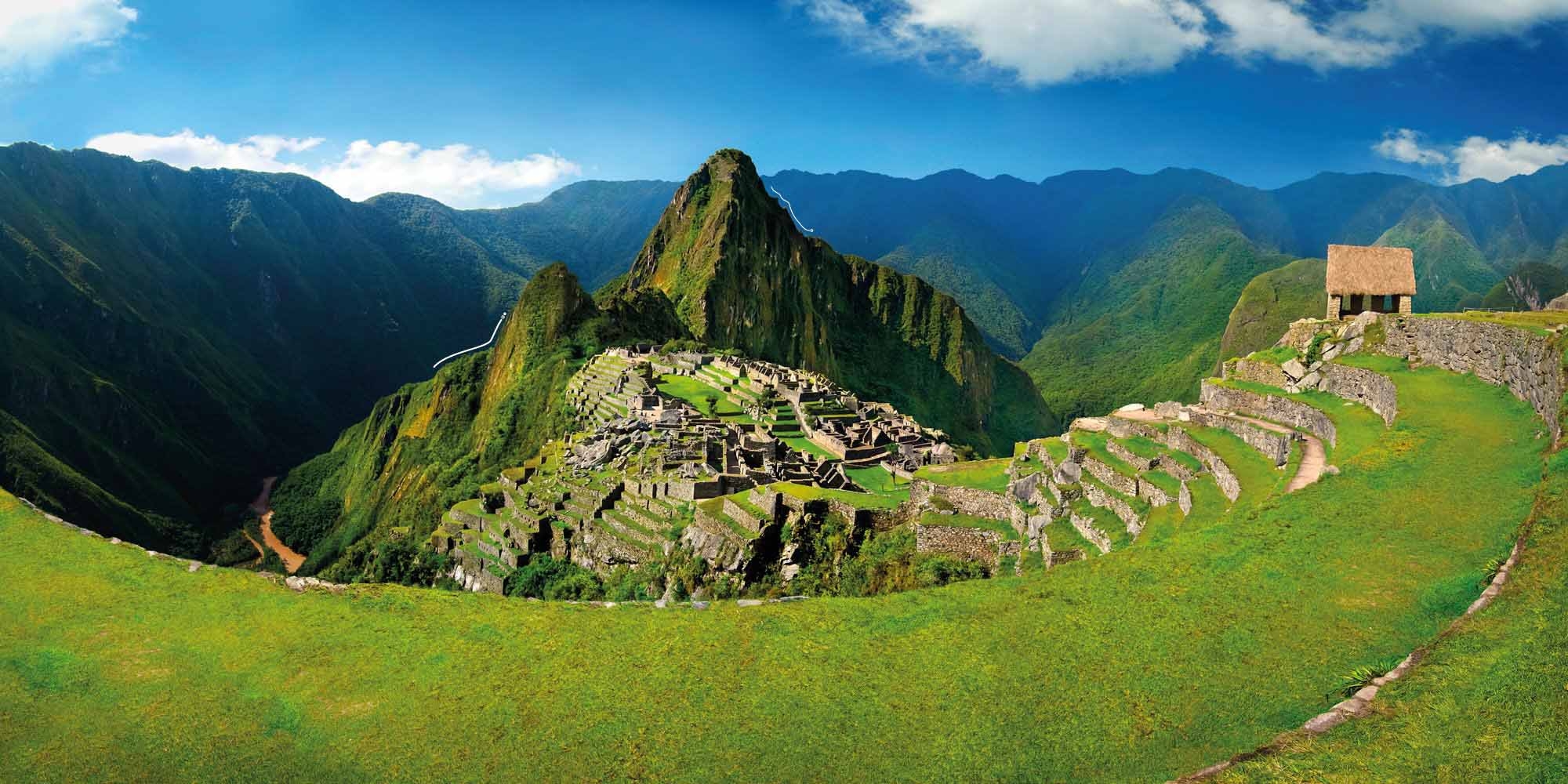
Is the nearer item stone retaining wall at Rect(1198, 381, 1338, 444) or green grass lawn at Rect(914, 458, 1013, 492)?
stone retaining wall at Rect(1198, 381, 1338, 444)

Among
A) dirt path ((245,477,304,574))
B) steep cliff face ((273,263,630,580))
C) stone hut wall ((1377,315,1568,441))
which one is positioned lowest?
dirt path ((245,477,304,574))

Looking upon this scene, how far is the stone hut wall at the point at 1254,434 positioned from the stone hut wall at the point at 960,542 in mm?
6404

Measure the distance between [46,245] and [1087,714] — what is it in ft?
824

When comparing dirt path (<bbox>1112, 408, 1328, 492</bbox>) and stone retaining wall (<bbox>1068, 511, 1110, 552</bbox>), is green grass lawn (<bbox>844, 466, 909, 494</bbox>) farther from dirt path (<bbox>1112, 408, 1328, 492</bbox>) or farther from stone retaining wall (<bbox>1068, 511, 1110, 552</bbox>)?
dirt path (<bbox>1112, 408, 1328, 492</bbox>)

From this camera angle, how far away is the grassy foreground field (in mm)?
8227

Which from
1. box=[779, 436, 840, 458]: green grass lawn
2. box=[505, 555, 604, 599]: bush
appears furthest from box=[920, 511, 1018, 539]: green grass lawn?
box=[779, 436, 840, 458]: green grass lawn

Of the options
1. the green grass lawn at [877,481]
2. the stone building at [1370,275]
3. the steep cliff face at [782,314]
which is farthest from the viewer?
the steep cliff face at [782,314]

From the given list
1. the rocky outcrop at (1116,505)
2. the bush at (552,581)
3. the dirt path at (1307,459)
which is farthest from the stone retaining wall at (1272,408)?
the bush at (552,581)

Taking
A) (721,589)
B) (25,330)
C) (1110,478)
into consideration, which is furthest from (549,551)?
(25,330)

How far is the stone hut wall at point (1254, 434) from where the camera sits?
1947 centimetres

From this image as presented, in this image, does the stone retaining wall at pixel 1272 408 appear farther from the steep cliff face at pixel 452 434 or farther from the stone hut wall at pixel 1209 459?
the steep cliff face at pixel 452 434

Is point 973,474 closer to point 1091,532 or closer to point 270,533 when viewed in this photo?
point 1091,532

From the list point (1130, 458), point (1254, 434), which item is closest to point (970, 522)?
point (1130, 458)

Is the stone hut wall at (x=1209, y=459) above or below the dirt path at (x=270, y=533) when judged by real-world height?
above
